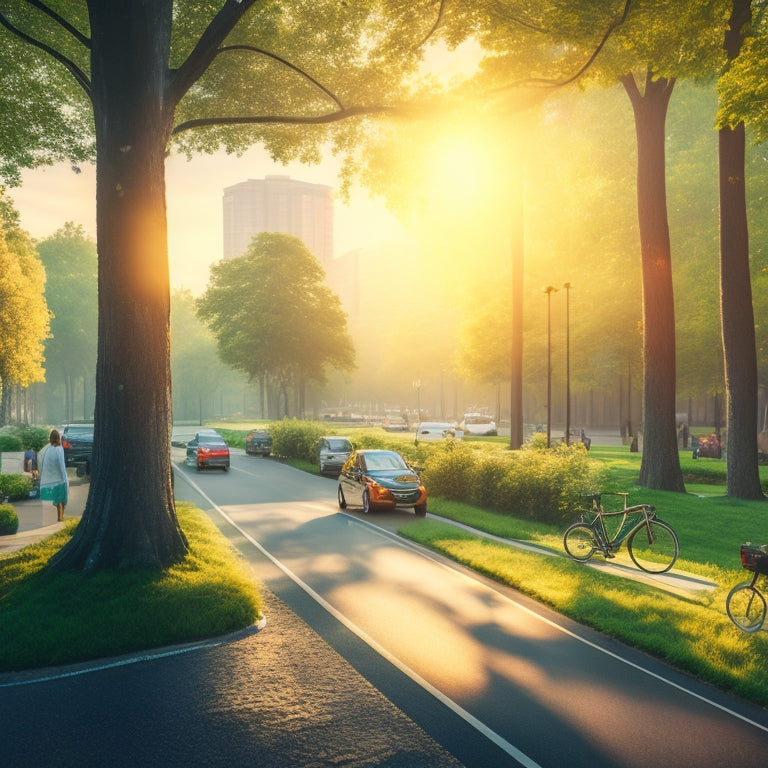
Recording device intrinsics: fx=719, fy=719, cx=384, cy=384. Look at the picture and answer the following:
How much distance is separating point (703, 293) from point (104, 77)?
3200 centimetres

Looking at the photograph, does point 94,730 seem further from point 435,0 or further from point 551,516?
point 551,516

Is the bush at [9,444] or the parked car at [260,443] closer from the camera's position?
the bush at [9,444]

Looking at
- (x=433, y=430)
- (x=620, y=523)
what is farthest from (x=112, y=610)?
(x=433, y=430)

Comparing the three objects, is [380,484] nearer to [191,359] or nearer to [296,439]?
[296,439]

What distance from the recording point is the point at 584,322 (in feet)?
141

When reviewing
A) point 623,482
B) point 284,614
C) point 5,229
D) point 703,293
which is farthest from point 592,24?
point 5,229

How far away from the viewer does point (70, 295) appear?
86000mm

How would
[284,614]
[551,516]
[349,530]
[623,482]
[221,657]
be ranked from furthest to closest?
[623,482]
[551,516]
[349,530]
[284,614]
[221,657]

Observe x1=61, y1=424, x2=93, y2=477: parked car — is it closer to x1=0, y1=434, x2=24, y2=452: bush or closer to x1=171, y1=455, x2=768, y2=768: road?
x1=0, y1=434, x2=24, y2=452: bush

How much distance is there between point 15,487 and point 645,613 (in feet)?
57.5

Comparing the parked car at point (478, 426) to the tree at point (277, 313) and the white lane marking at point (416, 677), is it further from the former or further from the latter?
the white lane marking at point (416, 677)

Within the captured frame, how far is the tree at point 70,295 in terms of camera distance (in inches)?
3393

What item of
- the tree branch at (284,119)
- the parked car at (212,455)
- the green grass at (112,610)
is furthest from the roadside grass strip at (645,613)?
the parked car at (212,455)

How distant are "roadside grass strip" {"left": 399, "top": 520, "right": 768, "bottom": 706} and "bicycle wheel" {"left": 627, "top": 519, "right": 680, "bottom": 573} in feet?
3.29
